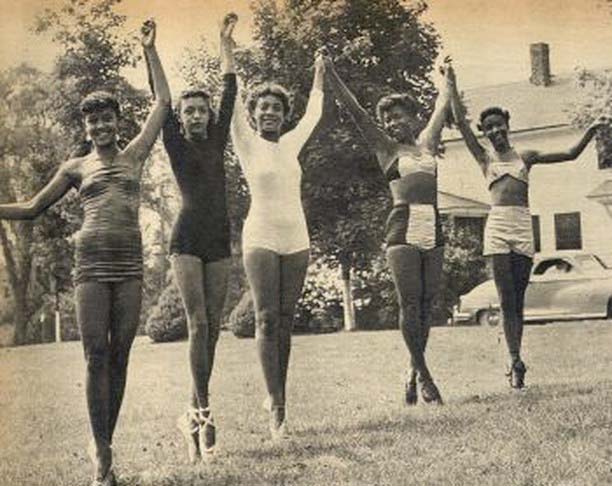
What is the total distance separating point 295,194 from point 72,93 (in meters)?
1.00

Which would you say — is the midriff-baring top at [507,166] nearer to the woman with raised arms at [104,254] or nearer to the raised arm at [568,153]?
the raised arm at [568,153]

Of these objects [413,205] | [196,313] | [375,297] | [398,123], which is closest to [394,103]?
[398,123]

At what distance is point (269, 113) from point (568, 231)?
2292mm

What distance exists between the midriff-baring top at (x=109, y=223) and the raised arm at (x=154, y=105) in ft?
0.23

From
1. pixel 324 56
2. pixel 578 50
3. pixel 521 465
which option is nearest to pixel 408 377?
pixel 521 465

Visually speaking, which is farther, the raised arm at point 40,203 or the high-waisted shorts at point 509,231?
the high-waisted shorts at point 509,231

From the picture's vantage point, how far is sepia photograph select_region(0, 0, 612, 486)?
9.87 ft

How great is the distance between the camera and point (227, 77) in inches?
128

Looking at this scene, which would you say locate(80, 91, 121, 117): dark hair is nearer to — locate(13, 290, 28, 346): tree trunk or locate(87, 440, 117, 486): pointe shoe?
locate(87, 440, 117, 486): pointe shoe

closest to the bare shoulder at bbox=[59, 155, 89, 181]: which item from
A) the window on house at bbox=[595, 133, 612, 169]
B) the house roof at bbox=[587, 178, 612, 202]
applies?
the house roof at bbox=[587, 178, 612, 202]

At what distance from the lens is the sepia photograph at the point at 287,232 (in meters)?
3.01

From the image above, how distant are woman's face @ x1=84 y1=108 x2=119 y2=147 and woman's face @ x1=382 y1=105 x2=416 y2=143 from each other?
134 centimetres

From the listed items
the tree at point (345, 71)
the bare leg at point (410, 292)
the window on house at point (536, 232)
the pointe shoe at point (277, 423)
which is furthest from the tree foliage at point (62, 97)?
the window on house at point (536, 232)

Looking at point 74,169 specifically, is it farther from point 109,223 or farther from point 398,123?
point 398,123
